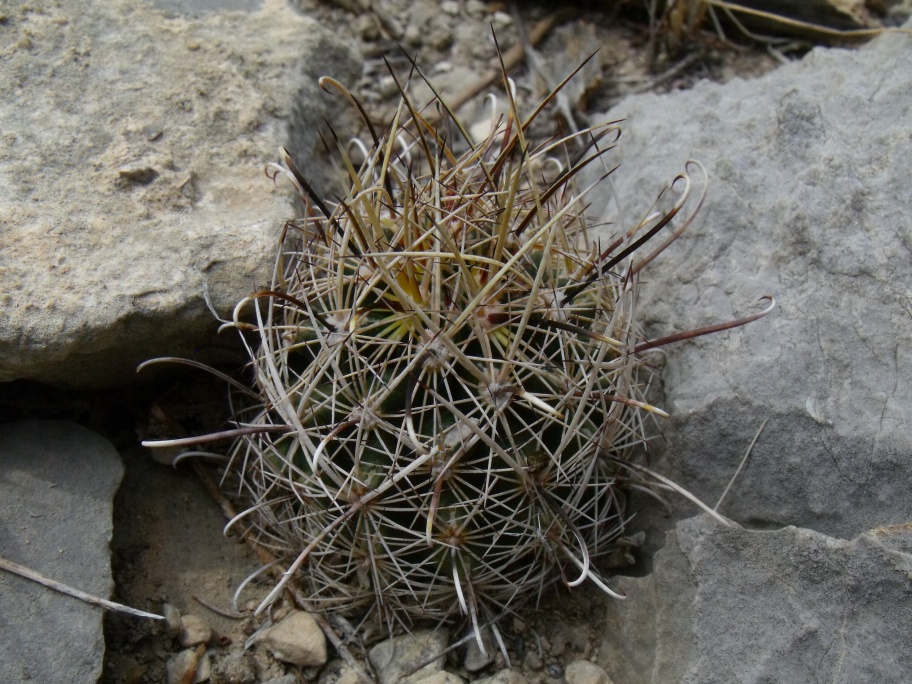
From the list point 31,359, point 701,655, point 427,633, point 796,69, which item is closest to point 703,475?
point 701,655

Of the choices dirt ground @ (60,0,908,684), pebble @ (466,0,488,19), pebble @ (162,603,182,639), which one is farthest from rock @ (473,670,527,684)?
pebble @ (466,0,488,19)

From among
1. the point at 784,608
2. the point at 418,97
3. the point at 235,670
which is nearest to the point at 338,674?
the point at 235,670

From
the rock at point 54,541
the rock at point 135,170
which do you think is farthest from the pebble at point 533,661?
the rock at point 135,170

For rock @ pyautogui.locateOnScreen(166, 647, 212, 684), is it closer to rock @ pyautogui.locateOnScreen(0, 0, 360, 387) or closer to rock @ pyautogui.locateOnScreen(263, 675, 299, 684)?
rock @ pyautogui.locateOnScreen(263, 675, 299, 684)

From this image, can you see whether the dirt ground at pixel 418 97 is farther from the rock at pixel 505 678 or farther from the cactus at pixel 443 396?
the cactus at pixel 443 396

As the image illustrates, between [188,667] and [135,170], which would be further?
[135,170]

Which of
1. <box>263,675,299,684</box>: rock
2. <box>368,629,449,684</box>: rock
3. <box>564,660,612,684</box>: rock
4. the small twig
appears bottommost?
<box>263,675,299,684</box>: rock

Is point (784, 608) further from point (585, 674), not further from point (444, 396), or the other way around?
point (444, 396)
